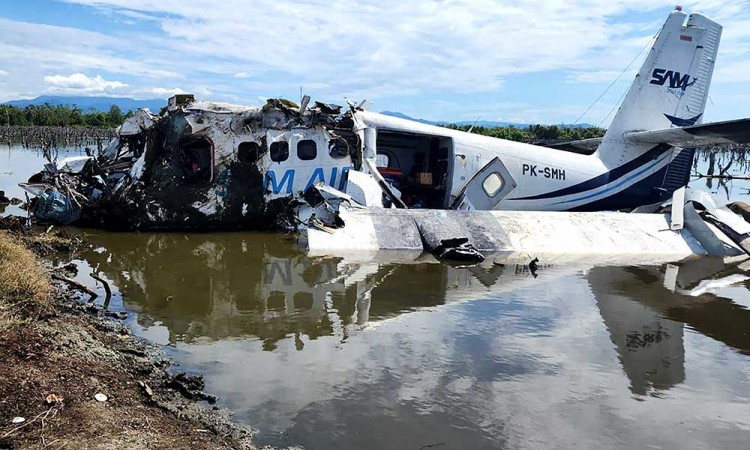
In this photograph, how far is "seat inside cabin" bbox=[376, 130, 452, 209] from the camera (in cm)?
1329

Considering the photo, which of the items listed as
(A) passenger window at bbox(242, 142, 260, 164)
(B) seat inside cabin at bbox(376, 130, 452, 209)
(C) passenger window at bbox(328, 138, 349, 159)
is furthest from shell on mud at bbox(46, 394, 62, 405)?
(B) seat inside cabin at bbox(376, 130, 452, 209)

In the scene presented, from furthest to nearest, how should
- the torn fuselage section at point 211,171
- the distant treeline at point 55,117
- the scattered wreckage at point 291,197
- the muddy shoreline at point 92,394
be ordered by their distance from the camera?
the distant treeline at point 55,117 → the torn fuselage section at point 211,171 → the scattered wreckage at point 291,197 → the muddy shoreline at point 92,394

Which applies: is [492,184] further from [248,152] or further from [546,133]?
[546,133]

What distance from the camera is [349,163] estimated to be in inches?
474

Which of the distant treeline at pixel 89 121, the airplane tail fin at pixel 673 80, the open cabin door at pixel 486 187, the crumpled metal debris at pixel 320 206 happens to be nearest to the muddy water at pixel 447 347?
the crumpled metal debris at pixel 320 206

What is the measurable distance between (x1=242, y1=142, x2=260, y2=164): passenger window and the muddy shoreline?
6.47 meters

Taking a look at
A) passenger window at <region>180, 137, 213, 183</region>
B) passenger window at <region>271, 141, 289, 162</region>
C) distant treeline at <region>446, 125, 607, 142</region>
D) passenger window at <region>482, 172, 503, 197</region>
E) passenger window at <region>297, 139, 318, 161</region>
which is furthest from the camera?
distant treeline at <region>446, 125, 607, 142</region>

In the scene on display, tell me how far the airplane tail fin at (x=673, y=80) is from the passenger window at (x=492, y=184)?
381 cm

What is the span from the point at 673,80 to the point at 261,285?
483 inches

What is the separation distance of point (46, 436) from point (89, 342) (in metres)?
1.85

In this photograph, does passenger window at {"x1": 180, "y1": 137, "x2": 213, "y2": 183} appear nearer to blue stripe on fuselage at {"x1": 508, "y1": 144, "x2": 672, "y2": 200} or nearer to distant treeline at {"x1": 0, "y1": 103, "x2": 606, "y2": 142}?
blue stripe on fuselage at {"x1": 508, "y1": 144, "x2": 672, "y2": 200}

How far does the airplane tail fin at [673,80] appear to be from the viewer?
560 inches

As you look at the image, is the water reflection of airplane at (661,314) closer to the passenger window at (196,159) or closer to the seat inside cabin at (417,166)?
the seat inside cabin at (417,166)

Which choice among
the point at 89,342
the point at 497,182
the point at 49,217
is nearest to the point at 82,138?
the point at 49,217
